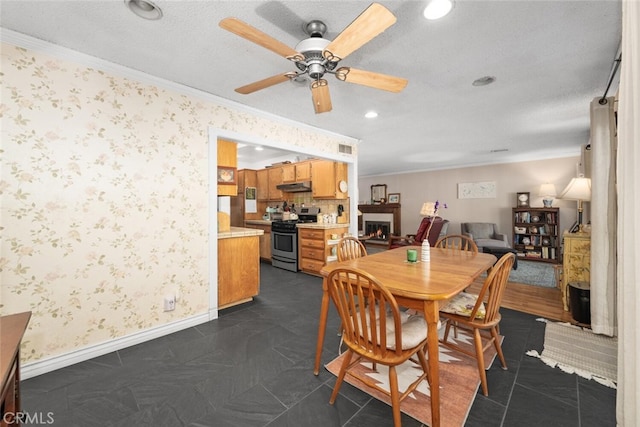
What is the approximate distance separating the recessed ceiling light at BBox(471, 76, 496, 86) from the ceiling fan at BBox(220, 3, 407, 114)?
1163mm

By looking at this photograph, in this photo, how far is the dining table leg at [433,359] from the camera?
133 cm

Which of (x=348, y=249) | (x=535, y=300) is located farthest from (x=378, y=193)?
(x=348, y=249)

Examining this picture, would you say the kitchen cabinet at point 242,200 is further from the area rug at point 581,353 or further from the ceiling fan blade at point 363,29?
the area rug at point 581,353

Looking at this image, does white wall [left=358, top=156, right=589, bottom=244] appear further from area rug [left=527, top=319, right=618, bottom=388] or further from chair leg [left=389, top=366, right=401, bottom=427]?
chair leg [left=389, top=366, right=401, bottom=427]

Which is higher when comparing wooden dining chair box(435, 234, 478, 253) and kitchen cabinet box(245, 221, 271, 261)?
wooden dining chair box(435, 234, 478, 253)

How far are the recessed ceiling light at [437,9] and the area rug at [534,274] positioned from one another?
415 cm

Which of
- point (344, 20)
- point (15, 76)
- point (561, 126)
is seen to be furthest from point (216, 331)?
point (561, 126)

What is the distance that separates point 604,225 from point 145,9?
3896 mm

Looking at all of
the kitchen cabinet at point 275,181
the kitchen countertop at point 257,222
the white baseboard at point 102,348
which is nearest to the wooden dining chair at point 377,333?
the white baseboard at point 102,348

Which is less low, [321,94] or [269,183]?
[321,94]

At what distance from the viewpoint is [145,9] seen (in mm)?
1563

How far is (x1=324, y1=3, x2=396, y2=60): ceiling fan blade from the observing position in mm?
1205

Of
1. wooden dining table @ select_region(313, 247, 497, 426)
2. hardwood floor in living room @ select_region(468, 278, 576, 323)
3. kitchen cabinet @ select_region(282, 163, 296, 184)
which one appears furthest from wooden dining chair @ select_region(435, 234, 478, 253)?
kitchen cabinet @ select_region(282, 163, 296, 184)

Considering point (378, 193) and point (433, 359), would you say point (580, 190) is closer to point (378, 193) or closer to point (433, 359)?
point (433, 359)
